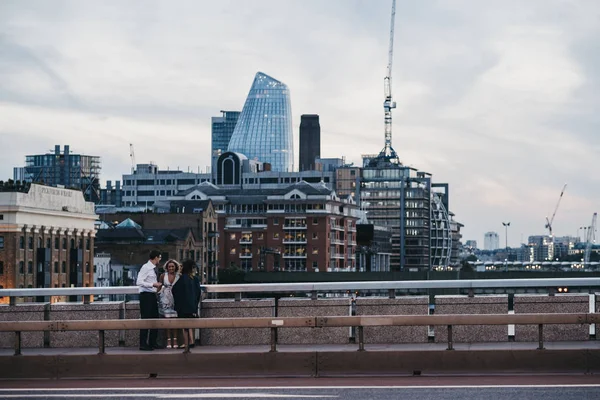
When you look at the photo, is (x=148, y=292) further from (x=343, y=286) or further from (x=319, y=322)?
(x=319, y=322)

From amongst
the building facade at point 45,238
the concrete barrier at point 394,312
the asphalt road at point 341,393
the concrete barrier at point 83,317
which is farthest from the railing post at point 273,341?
the building facade at point 45,238

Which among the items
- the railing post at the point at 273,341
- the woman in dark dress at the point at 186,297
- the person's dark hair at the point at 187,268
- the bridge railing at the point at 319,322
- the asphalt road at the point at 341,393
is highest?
the person's dark hair at the point at 187,268

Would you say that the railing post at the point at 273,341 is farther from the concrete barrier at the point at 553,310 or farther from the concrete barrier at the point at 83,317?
the concrete barrier at the point at 553,310

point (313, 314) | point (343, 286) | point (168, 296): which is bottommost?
point (313, 314)

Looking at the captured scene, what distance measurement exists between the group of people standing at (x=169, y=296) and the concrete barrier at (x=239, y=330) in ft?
2.43

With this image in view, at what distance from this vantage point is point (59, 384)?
23344 mm

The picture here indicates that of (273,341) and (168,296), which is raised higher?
(168,296)

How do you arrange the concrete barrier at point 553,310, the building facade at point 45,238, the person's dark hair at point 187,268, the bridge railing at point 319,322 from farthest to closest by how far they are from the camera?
the building facade at point 45,238
the person's dark hair at point 187,268
the concrete barrier at point 553,310
the bridge railing at point 319,322

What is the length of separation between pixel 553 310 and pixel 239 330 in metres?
7.00

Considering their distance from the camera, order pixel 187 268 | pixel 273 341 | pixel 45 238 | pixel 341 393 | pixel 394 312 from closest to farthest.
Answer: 1. pixel 341 393
2. pixel 273 341
3. pixel 187 268
4. pixel 394 312
5. pixel 45 238

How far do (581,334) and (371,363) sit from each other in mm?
5253

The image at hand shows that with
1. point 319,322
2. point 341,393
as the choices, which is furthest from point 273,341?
point 341,393

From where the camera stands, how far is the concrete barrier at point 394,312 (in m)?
26.2

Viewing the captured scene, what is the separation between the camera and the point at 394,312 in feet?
88.5
